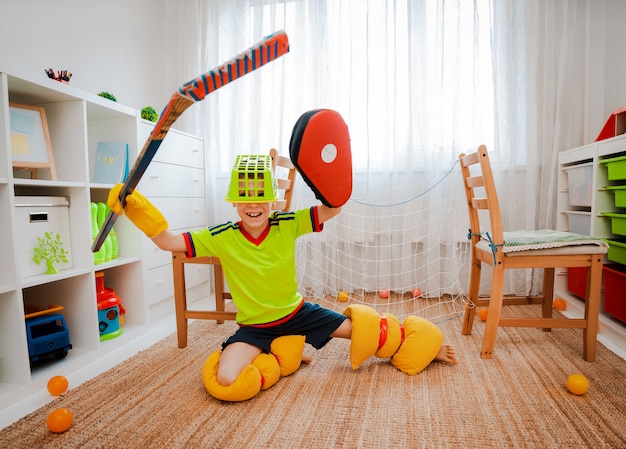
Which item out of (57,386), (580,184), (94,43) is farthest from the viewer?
(94,43)

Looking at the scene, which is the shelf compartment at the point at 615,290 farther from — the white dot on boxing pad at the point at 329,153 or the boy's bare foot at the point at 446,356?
the white dot on boxing pad at the point at 329,153

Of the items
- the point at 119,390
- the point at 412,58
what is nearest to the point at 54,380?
the point at 119,390

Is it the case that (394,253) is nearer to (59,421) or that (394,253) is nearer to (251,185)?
(251,185)

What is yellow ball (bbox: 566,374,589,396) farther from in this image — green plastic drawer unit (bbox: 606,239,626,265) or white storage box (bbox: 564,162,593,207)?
white storage box (bbox: 564,162,593,207)

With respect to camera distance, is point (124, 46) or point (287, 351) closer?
point (287, 351)

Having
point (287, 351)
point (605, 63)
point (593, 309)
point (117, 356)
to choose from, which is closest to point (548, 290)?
point (593, 309)

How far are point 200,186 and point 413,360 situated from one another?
1.72 metres

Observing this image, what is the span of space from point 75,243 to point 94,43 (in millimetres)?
1186

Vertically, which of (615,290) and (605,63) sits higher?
(605,63)

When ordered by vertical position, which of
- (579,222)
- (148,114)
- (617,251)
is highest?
(148,114)

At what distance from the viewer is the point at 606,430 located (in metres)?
1.10

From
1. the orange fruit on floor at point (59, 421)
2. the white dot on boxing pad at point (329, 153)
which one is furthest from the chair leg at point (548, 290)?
the orange fruit on floor at point (59, 421)

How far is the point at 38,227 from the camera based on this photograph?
1.62 metres

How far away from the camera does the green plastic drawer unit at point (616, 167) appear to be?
1.80 meters
